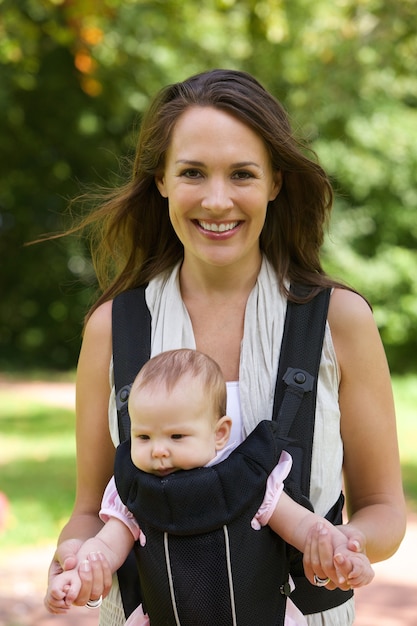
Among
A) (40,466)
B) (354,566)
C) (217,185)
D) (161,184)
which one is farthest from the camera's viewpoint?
(40,466)

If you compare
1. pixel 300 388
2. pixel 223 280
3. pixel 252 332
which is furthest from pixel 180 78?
pixel 300 388

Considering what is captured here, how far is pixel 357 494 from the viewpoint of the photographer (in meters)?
2.55

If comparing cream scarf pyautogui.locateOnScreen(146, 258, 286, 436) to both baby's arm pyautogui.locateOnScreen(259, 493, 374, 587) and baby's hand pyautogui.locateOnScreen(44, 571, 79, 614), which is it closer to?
baby's arm pyautogui.locateOnScreen(259, 493, 374, 587)

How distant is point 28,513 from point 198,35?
1212 centimetres

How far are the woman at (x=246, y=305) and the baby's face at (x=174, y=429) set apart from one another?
20 cm

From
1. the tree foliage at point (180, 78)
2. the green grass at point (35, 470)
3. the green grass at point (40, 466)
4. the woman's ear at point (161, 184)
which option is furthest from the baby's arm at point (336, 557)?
the tree foliage at point (180, 78)

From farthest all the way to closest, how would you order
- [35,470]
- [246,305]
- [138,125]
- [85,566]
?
[138,125], [35,470], [246,305], [85,566]

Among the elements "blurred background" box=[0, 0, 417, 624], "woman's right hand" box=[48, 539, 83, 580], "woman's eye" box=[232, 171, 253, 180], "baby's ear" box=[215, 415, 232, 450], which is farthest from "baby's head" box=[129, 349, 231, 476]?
"blurred background" box=[0, 0, 417, 624]

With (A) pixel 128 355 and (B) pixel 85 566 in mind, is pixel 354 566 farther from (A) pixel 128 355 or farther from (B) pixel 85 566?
(A) pixel 128 355

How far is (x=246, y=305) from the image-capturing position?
8.64 feet

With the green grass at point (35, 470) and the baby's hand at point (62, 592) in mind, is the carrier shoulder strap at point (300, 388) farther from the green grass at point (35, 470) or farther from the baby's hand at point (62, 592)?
the green grass at point (35, 470)

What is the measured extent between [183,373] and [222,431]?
0.17 meters

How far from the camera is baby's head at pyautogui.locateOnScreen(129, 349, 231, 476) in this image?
2184 mm

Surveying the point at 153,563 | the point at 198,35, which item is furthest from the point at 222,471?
the point at 198,35
